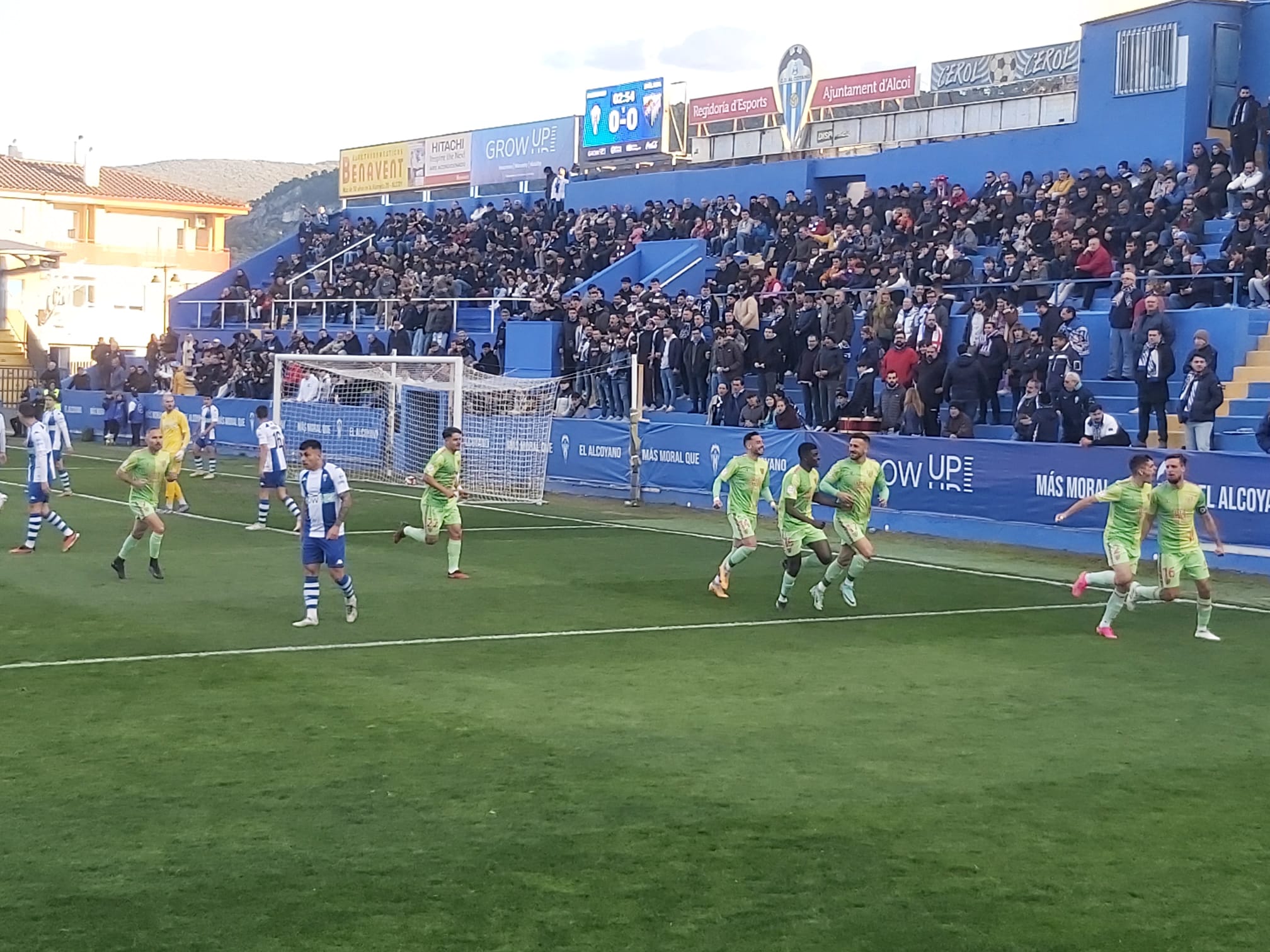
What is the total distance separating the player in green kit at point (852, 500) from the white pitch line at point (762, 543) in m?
3.01

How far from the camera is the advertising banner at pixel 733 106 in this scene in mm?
49312

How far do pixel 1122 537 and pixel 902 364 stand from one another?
38.2 feet

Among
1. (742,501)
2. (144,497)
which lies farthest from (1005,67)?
(144,497)

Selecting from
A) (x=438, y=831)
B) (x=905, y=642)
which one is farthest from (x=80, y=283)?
(x=438, y=831)

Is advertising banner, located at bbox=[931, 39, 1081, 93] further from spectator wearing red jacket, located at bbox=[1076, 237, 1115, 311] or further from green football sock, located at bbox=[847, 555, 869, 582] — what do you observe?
green football sock, located at bbox=[847, 555, 869, 582]

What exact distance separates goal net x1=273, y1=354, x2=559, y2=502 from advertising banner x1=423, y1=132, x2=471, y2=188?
78.9 feet

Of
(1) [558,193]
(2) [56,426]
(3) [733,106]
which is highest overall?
(3) [733,106]

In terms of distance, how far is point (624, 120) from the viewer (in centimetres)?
5238

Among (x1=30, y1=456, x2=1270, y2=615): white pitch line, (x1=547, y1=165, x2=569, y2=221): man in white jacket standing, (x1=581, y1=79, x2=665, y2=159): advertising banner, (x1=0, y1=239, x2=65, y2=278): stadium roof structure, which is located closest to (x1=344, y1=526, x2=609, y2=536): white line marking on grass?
(x1=30, y1=456, x2=1270, y2=615): white pitch line

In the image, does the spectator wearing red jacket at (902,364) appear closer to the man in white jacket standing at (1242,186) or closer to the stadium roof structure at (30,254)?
the man in white jacket standing at (1242,186)

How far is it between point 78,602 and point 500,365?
2197 centimetres

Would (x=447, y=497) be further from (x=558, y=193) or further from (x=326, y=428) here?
(x=558, y=193)

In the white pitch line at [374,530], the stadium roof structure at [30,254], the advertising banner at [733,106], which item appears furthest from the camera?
the stadium roof structure at [30,254]

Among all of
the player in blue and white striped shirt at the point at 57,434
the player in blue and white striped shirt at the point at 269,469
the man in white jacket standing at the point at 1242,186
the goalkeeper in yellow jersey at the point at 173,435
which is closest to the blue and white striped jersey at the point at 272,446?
the player in blue and white striped shirt at the point at 269,469
